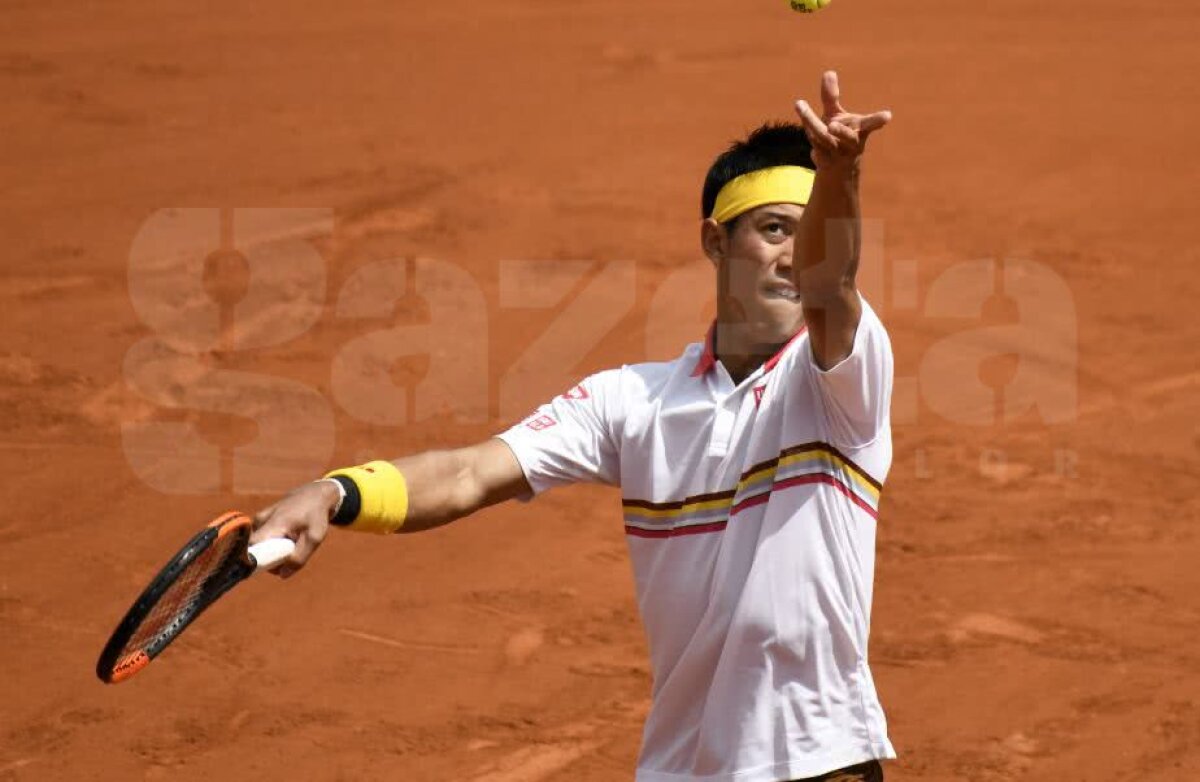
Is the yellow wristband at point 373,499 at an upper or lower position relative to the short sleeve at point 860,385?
lower

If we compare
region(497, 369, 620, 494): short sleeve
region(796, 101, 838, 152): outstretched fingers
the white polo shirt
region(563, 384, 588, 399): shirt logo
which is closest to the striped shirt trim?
the white polo shirt

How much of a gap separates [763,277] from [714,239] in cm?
26

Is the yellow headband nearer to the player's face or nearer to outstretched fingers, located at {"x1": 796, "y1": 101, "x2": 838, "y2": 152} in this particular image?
the player's face

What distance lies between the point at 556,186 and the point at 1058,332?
3.18 meters

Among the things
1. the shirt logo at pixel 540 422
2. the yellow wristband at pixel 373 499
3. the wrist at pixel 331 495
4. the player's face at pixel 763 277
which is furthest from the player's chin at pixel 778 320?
the wrist at pixel 331 495

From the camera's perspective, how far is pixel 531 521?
8.11m

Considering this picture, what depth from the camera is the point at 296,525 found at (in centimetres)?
348

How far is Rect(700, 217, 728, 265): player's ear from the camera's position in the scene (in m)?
4.14

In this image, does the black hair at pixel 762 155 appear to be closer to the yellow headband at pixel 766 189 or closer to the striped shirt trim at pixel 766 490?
the yellow headband at pixel 766 189

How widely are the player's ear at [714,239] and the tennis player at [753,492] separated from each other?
78 mm

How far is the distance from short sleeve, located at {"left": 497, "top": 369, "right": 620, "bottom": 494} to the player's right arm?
37 mm

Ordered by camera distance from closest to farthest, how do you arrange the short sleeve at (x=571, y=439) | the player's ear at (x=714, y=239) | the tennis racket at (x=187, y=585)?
the tennis racket at (x=187, y=585) → the short sleeve at (x=571, y=439) → the player's ear at (x=714, y=239)

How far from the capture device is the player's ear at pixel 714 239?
4.14 metres

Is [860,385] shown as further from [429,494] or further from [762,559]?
[429,494]
